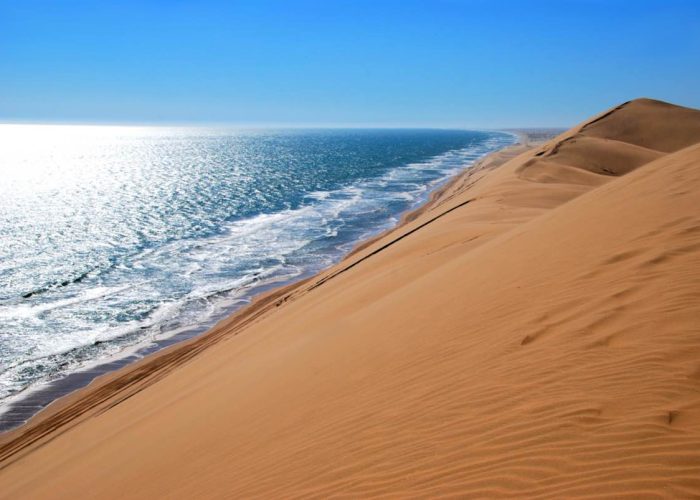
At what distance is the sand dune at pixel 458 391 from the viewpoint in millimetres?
3391

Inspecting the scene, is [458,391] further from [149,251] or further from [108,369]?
[149,251]

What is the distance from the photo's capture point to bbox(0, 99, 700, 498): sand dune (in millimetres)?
3391

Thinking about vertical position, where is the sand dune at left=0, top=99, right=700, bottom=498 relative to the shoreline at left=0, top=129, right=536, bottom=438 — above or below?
above

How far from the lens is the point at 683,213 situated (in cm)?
678

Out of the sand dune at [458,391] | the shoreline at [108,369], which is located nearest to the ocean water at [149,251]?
the shoreline at [108,369]

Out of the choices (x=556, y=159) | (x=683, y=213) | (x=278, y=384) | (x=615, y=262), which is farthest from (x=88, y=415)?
(x=556, y=159)

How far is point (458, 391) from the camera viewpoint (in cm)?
455

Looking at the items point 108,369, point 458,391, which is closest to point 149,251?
point 108,369

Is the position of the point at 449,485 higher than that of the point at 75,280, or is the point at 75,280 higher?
the point at 449,485

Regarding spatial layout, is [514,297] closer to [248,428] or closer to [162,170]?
[248,428]

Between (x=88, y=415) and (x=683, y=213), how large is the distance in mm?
10682

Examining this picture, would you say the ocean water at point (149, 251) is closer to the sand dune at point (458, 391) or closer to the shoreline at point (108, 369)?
the shoreline at point (108, 369)

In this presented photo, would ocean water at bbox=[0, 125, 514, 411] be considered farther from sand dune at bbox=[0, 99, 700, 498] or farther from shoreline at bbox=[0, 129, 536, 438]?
sand dune at bbox=[0, 99, 700, 498]

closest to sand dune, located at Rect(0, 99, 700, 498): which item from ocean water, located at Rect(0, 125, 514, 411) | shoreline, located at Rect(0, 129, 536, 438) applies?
shoreline, located at Rect(0, 129, 536, 438)
